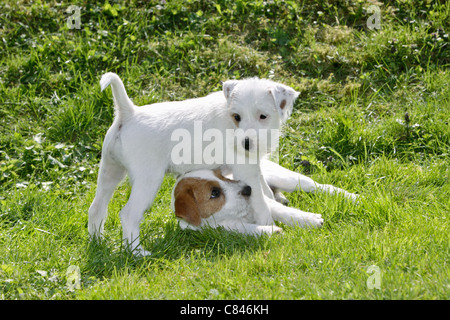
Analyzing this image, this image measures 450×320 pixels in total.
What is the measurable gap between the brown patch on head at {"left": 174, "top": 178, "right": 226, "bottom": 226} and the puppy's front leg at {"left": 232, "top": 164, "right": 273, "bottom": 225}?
0.77 feet

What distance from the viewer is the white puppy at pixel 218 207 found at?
5.72m

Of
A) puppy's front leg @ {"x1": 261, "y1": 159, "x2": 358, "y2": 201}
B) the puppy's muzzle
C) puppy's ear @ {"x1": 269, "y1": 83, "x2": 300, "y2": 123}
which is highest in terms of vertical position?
puppy's ear @ {"x1": 269, "y1": 83, "x2": 300, "y2": 123}

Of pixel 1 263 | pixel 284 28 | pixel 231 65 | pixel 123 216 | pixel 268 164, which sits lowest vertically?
pixel 1 263

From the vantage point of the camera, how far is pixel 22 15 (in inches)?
362

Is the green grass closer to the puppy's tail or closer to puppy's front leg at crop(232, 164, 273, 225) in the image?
puppy's front leg at crop(232, 164, 273, 225)

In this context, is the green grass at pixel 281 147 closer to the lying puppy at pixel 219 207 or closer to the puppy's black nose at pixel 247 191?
the lying puppy at pixel 219 207

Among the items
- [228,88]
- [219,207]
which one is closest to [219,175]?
[219,207]

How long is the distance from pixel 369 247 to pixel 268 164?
1965 millimetres

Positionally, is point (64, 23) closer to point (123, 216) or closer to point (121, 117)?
point (121, 117)

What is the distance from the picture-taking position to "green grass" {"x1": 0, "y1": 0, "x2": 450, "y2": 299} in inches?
191

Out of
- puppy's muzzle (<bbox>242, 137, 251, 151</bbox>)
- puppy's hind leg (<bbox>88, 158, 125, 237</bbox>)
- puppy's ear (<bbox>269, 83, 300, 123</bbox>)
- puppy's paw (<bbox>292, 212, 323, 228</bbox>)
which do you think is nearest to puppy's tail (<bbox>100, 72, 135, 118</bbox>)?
puppy's hind leg (<bbox>88, 158, 125, 237</bbox>)

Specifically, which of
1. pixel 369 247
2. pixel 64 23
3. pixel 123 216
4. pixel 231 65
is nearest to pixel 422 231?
pixel 369 247

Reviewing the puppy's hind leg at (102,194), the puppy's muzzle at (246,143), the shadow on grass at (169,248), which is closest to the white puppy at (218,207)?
the shadow on grass at (169,248)

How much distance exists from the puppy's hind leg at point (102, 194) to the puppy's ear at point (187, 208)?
2.26 ft
